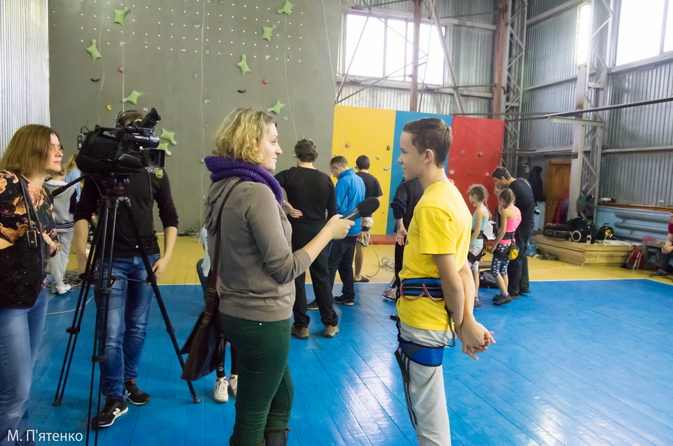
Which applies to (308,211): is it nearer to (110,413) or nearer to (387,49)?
(110,413)

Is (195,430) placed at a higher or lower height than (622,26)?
lower

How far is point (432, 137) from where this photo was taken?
1.68 metres

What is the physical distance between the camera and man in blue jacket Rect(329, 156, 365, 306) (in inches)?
176

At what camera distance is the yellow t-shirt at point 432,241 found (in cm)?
161

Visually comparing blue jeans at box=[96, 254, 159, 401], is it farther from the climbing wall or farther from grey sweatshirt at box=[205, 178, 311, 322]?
the climbing wall

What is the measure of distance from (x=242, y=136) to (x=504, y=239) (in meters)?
4.25

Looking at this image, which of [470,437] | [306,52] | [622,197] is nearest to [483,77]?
[622,197]

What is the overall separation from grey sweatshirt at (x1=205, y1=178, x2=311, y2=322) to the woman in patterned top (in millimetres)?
683

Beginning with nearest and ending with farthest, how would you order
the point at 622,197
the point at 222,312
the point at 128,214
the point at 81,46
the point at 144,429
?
the point at 222,312 < the point at 128,214 < the point at 144,429 < the point at 81,46 < the point at 622,197

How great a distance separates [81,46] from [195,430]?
284 inches

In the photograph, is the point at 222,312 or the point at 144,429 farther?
the point at 144,429

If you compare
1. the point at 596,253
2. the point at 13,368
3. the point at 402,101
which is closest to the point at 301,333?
the point at 13,368

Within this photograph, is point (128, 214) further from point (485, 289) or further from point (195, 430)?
point (485, 289)

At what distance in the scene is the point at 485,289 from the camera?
5.92 m
